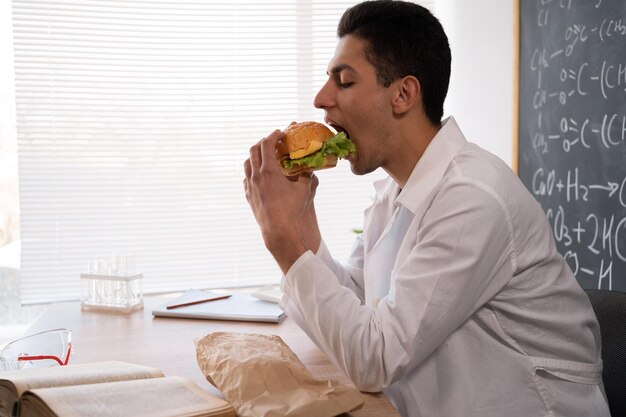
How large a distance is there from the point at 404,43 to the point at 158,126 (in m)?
2.35

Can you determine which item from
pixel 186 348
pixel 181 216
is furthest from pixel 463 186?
pixel 181 216

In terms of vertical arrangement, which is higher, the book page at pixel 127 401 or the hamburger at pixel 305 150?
the hamburger at pixel 305 150

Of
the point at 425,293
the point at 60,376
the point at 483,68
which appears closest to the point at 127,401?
the point at 60,376

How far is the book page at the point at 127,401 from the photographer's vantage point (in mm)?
1088

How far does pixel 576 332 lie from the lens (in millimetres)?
1527

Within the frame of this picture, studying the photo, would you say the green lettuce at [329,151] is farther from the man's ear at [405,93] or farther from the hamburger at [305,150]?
the man's ear at [405,93]

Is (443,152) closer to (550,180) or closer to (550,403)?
(550,403)

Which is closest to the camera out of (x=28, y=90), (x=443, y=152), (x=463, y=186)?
(x=463, y=186)

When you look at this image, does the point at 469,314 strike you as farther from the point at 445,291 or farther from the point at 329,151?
the point at 329,151

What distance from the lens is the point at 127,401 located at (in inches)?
44.9

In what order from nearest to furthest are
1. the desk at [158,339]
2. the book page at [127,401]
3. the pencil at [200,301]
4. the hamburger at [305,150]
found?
the book page at [127,401] → the desk at [158,339] → the hamburger at [305,150] → the pencil at [200,301]

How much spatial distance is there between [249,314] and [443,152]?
0.80 metres

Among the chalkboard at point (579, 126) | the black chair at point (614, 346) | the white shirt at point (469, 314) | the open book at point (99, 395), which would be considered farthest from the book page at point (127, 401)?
the chalkboard at point (579, 126)

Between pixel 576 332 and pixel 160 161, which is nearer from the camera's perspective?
pixel 576 332
